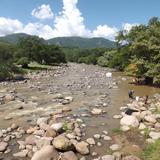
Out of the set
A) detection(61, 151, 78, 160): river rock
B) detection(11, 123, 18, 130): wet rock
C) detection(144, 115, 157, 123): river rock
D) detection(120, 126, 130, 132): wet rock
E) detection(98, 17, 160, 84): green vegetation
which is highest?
detection(98, 17, 160, 84): green vegetation

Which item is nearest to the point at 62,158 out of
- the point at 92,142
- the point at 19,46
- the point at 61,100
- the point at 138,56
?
the point at 92,142

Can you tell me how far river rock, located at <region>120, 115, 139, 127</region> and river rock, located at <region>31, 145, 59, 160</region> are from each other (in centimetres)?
682

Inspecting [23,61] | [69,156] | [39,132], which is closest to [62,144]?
[69,156]

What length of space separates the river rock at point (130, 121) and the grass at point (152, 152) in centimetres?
370

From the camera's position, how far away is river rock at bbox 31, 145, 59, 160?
46.5 feet

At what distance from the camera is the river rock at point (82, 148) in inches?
605

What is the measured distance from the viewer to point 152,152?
15062 millimetres

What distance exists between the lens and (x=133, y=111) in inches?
919

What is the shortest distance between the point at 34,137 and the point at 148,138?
675cm

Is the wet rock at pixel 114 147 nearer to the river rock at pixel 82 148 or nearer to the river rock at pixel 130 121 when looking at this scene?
the river rock at pixel 82 148

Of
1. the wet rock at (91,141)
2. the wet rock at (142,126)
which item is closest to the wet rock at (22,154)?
the wet rock at (91,141)

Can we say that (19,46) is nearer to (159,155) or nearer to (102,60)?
(102,60)

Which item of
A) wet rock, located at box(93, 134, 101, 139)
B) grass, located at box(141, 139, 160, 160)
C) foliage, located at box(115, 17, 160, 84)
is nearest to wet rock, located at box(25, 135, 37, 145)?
wet rock, located at box(93, 134, 101, 139)

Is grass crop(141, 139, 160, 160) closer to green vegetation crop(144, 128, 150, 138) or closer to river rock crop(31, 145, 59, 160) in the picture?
green vegetation crop(144, 128, 150, 138)
